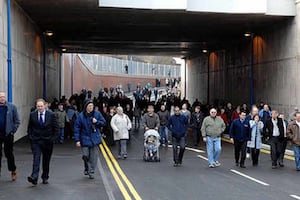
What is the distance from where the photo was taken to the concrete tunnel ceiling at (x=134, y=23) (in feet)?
77.2

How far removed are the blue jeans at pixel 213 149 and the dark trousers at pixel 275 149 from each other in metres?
1.50

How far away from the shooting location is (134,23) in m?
28.0

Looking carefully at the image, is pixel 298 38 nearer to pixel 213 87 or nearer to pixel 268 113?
pixel 268 113

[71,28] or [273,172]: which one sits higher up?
[71,28]

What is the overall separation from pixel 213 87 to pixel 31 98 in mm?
19003

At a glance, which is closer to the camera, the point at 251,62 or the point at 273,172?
the point at 273,172

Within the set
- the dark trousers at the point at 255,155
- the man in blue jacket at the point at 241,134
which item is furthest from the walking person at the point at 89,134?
the dark trousers at the point at 255,155

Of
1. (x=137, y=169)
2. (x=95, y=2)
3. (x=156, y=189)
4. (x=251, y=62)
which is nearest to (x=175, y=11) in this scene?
(x=95, y=2)

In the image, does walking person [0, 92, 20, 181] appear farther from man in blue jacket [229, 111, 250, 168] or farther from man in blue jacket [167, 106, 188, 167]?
man in blue jacket [229, 111, 250, 168]

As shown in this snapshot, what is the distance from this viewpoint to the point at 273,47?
26641 mm

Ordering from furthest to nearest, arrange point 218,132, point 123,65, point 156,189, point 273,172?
point 123,65
point 218,132
point 273,172
point 156,189

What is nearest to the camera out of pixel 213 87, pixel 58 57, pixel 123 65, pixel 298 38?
pixel 298 38

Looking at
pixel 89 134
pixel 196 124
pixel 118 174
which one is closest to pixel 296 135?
pixel 118 174

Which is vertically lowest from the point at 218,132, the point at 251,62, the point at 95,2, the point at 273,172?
the point at 273,172
